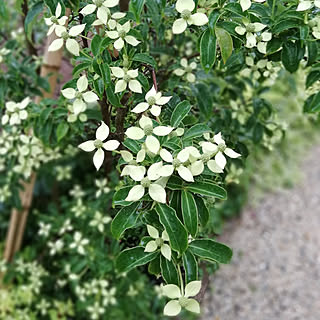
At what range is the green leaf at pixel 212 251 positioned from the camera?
2.00 ft

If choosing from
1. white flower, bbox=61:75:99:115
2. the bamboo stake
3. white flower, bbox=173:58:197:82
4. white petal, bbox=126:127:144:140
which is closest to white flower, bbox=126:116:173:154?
white petal, bbox=126:127:144:140

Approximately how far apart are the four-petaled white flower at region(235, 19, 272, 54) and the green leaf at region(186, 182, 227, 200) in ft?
0.82

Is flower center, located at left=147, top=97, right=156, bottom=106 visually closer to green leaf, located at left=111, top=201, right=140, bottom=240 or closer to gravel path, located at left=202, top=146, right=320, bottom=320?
green leaf, located at left=111, top=201, right=140, bottom=240

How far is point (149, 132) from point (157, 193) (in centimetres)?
9

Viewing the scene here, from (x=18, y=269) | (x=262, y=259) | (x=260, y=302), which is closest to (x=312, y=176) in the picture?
(x=262, y=259)

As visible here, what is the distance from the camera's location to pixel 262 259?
2.19 m

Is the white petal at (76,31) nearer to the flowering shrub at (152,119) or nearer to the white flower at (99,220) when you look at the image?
the flowering shrub at (152,119)

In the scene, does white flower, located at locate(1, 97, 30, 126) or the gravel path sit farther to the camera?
the gravel path

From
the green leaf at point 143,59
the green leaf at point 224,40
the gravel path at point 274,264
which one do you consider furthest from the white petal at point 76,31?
the gravel path at point 274,264

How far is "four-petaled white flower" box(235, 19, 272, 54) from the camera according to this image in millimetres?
659

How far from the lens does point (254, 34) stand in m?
0.70

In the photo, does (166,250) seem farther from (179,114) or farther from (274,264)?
(274,264)

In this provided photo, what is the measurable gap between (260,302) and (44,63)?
1.42 meters

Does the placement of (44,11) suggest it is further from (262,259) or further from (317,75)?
(262,259)
